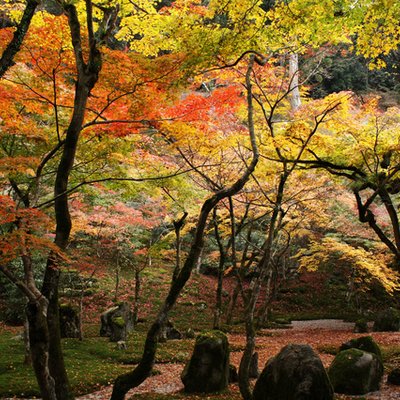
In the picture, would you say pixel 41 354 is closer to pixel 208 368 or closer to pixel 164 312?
pixel 164 312

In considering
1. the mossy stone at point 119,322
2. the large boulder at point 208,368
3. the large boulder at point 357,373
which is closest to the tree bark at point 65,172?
the large boulder at point 208,368

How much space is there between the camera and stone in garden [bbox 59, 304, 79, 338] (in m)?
15.9

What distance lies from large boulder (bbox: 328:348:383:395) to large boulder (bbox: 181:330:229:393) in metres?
2.94

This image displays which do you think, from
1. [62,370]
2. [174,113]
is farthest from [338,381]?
[174,113]

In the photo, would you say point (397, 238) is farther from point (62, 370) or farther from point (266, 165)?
point (62, 370)

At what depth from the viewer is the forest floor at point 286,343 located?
386 inches

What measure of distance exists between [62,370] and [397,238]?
9.38 meters

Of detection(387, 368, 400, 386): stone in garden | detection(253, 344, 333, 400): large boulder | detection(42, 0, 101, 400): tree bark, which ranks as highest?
detection(42, 0, 101, 400): tree bark

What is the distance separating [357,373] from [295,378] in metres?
2.93

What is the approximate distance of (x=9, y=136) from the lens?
402 inches

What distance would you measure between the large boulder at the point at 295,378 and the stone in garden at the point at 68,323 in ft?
31.9

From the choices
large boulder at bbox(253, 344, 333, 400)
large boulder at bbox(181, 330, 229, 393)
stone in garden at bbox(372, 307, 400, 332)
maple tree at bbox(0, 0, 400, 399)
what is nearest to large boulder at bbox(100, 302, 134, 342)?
large boulder at bbox(181, 330, 229, 393)

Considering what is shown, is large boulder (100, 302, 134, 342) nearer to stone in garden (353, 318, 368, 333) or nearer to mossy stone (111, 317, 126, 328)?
mossy stone (111, 317, 126, 328)

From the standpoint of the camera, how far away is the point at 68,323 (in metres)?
16.0
